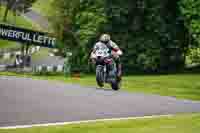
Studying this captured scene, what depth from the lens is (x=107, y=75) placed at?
18.4m

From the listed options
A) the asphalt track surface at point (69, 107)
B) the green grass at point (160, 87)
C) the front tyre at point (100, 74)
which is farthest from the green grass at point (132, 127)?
the front tyre at point (100, 74)

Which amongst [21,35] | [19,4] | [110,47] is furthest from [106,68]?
[19,4]

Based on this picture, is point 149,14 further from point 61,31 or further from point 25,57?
point 25,57

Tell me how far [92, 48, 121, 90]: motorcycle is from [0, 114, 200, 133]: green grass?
899 cm

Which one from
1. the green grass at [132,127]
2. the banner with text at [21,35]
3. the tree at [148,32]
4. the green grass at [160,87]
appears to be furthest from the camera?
the banner with text at [21,35]

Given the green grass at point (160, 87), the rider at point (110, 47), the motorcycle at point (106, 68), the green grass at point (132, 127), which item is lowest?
the green grass at point (160, 87)

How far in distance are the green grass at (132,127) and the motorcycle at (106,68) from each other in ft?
29.5

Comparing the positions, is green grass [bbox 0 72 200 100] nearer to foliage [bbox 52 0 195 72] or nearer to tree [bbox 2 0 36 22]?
foliage [bbox 52 0 195 72]

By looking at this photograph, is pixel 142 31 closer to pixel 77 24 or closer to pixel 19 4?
pixel 77 24

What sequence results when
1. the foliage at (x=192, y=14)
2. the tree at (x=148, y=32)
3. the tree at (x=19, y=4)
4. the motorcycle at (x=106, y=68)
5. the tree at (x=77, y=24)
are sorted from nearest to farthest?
1. the motorcycle at (x=106, y=68)
2. the foliage at (x=192, y=14)
3. the tree at (x=148, y=32)
4. the tree at (x=77, y=24)
5. the tree at (x=19, y=4)

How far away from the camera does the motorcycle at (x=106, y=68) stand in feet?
59.2

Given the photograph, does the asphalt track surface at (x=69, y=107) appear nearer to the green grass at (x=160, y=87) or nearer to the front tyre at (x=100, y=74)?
the green grass at (x=160, y=87)

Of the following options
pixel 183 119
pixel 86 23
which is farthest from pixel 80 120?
pixel 86 23

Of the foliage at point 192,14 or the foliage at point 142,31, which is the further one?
the foliage at point 142,31
